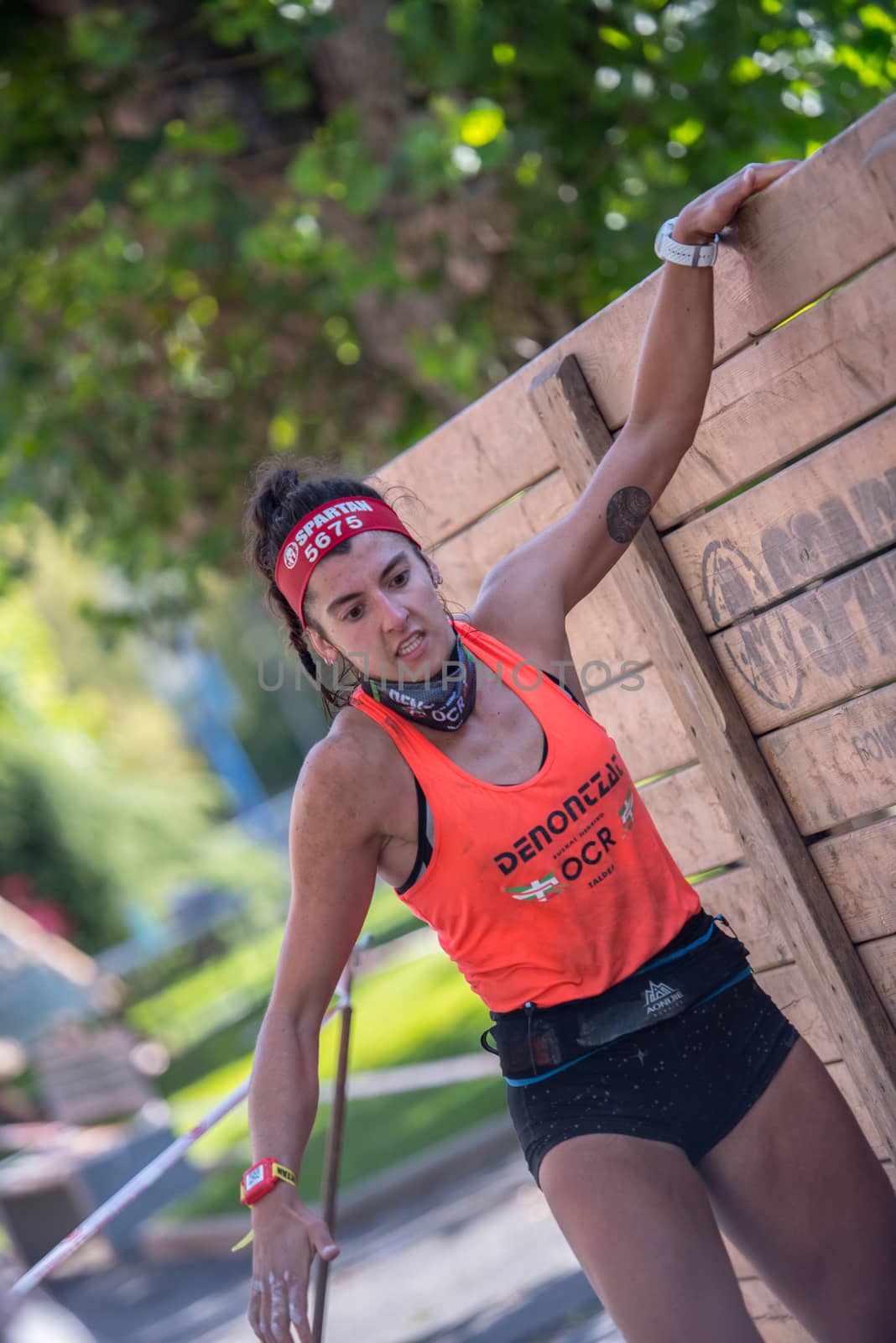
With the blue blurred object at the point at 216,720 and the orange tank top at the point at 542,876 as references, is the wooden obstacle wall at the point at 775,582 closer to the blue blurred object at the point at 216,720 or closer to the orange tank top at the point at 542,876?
the orange tank top at the point at 542,876

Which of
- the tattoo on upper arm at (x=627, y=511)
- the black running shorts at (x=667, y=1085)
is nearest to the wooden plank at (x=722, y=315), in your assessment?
the tattoo on upper arm at (x=627, y=511)

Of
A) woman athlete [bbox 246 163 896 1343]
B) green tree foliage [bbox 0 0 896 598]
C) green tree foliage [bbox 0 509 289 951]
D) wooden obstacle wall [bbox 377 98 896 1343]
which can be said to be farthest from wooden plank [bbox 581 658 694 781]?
green tree foliage [bbox 0 509 289 951]

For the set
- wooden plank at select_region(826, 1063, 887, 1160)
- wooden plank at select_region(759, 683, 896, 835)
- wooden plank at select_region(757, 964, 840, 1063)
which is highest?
wooden plank at select_region(759, 683, 896, 835)

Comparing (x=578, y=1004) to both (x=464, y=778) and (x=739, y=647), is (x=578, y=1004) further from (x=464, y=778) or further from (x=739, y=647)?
(x=739, y=647)

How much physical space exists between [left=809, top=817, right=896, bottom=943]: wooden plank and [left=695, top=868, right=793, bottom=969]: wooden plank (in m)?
0.20

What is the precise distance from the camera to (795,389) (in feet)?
8.79

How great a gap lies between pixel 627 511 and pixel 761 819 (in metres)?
0.73

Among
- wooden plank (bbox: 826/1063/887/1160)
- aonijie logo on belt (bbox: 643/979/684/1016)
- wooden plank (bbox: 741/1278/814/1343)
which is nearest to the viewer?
aonijie logo on belt (bbox: 643/979/684/1016)

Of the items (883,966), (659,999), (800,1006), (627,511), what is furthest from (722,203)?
(800,1006)

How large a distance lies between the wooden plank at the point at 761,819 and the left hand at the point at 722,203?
1.81ft

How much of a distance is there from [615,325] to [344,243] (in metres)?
3.56

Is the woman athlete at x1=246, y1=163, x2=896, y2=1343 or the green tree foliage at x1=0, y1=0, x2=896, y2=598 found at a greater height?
the green tree foliage at x1=0, y1=0, x2=896, y2=598

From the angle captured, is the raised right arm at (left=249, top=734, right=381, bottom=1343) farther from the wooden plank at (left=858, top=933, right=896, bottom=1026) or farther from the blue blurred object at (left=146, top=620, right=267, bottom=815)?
the blue blurred object at (left=146, top=620, right=267, bottom=815)

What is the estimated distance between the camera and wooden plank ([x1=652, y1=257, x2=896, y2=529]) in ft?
8.21
